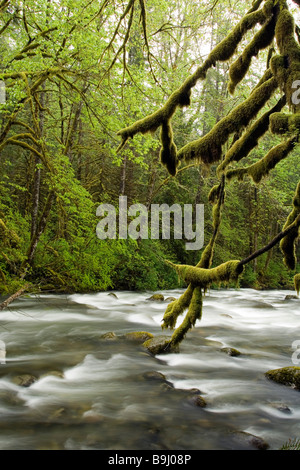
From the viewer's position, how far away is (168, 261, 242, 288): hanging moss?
2945mm

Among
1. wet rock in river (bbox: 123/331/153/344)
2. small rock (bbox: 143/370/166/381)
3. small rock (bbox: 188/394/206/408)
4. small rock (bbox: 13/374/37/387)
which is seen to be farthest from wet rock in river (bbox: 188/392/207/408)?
wet rock in river (bbox: 123/331/153/344)

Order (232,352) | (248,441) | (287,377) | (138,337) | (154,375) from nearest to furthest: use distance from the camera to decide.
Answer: (248,441) → (287,377) → (154,375) → (232,352) → (138,337)

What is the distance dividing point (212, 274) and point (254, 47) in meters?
1.98

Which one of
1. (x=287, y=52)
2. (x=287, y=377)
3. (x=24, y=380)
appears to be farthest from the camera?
(x=287, y=377)

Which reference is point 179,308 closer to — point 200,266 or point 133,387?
point 200,266

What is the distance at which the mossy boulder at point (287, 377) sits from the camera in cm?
612

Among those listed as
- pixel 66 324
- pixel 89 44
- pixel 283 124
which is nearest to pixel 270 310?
pixel 66 324

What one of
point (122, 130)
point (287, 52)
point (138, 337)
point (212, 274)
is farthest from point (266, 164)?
point (138, 337)

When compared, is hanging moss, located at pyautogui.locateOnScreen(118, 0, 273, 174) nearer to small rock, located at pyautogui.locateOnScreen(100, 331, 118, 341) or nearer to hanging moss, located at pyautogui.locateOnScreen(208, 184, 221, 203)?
hanging moss, located at pyautogui.locateOnScreen(208, 184, 221, 203)

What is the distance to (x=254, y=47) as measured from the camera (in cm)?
316

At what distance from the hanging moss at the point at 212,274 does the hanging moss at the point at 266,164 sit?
2.83 feet
